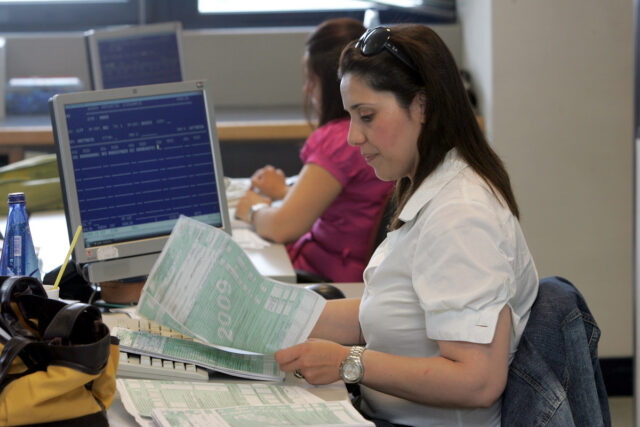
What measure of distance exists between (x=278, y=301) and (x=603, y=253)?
2.19 m

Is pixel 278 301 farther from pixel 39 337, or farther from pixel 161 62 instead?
pixel 161 62

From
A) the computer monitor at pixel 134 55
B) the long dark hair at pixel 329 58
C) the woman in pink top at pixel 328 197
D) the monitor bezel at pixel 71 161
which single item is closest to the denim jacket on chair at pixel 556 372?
the monitor bezel at pixel 71 161

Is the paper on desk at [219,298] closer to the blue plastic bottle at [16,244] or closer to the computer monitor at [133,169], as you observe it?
the blue plastic bottle at [16,244]

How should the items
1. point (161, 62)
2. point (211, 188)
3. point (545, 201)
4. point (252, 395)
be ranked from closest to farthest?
point (252, 395) → point (211, 188) → point (161, 62) → point (545, 201)

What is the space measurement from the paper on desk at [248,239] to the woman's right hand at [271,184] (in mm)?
323

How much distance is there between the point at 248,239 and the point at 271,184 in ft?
1.50

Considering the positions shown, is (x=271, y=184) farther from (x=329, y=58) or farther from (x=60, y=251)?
(x=60, y=251)

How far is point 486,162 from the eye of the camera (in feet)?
4.49

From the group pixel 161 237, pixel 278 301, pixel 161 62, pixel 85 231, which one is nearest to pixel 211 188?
pixel 161 237

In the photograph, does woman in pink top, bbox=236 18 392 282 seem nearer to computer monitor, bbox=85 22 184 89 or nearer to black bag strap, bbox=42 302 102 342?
computer monitor, bbox=85 22 184 89

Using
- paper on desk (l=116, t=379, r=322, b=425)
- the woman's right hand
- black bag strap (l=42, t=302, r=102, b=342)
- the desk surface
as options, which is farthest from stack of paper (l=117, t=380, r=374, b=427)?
the woman's right hand

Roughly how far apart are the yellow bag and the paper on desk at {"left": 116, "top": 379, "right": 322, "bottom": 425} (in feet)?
0.34

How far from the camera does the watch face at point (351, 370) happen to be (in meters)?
1.26

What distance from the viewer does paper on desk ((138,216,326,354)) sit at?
1273 mm
